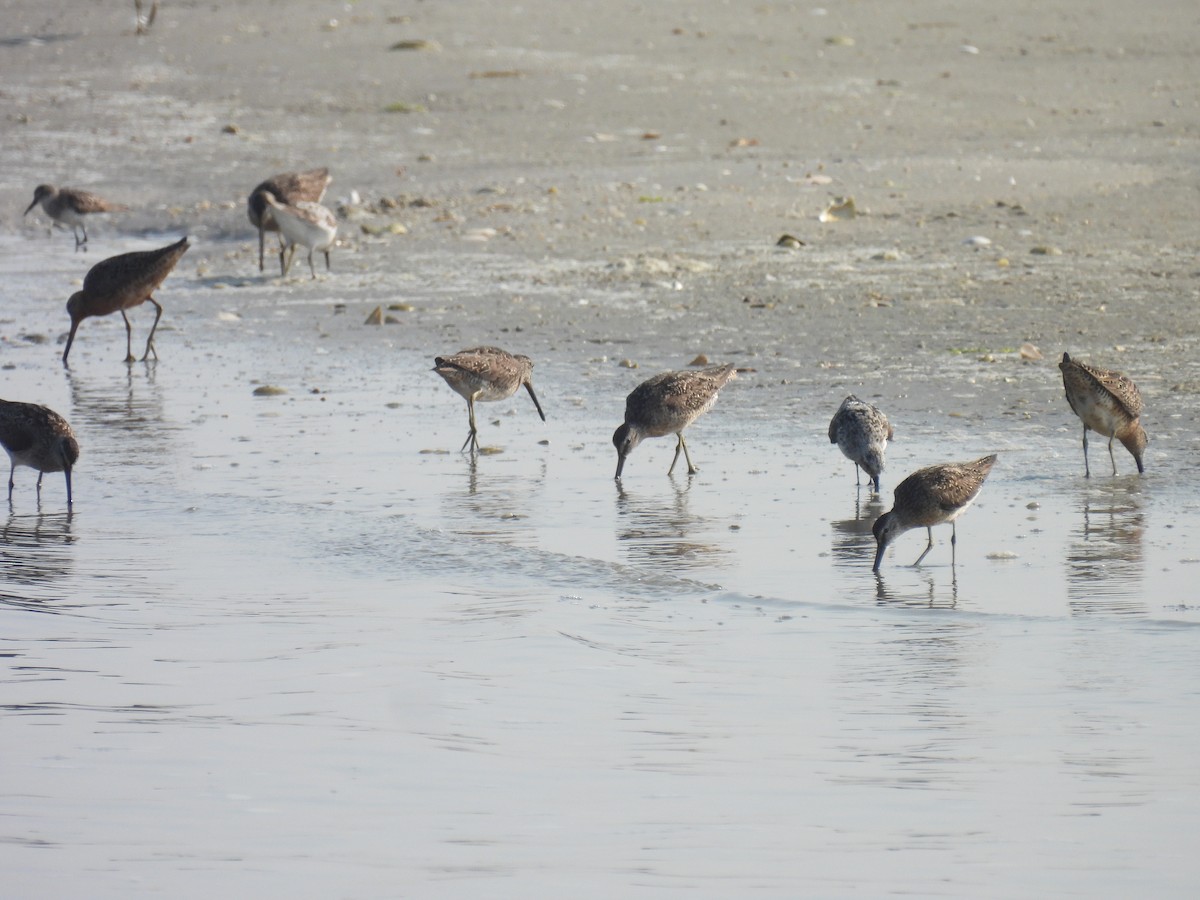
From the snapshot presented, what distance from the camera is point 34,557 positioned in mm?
8430

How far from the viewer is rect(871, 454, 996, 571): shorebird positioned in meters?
7.98

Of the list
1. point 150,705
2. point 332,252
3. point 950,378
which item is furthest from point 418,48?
point 150,705

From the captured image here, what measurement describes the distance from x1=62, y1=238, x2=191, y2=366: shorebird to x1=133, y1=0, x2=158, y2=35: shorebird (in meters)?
12.6

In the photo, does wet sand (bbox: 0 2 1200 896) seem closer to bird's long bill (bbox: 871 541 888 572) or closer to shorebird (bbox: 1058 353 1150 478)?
bird's long bill (bbox: 871 541 888 572)

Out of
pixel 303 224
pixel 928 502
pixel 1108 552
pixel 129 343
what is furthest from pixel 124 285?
pixel 1108 552

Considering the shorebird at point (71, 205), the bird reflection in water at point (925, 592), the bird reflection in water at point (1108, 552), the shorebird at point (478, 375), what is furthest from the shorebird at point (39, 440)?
the shorebird at point (71, 205)

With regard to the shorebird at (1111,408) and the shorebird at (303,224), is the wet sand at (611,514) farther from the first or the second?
the shorebird at (303,224)

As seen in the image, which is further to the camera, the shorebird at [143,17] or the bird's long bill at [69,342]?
the shorebird at [143,17]

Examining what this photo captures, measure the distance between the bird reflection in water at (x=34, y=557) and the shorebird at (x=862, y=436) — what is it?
3.74m

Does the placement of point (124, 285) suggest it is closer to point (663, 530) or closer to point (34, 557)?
point (34, 557)

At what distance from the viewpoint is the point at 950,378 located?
11305mm

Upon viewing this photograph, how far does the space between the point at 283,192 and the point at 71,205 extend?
235 cm

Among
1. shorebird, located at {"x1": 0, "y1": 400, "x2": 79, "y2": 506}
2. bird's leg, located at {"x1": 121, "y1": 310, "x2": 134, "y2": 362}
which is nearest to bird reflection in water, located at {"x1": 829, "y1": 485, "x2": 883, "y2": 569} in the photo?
shorebird, located at {"x1": 0, "y1": 400, "x2": 79, "y2": 506}

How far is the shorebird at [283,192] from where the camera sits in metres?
15.6
